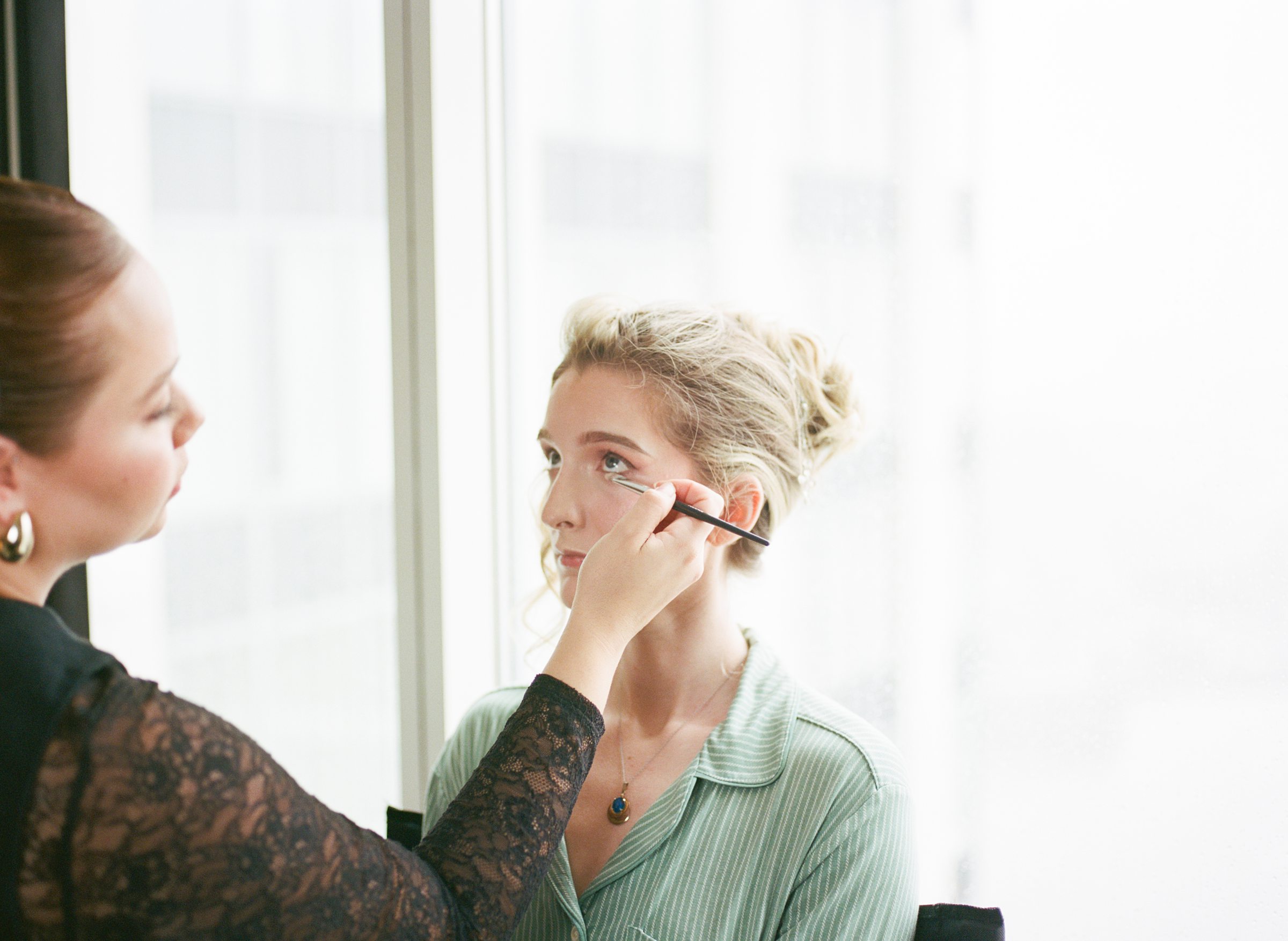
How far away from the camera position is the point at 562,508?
1.15 m

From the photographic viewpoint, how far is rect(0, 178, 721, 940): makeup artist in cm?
65

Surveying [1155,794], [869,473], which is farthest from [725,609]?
[1155,794]

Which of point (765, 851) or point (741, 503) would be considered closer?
point (765, 851)

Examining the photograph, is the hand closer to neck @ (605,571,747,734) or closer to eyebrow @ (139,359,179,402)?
neck @ (605,571,747,734)

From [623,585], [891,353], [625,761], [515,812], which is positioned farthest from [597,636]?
[891,353]

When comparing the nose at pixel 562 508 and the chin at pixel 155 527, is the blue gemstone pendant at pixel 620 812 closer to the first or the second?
the nose at pixel 562 508

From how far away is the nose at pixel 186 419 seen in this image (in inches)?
31.6

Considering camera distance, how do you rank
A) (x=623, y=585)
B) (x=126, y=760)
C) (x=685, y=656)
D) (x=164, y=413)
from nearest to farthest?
1. (x=126, y=760)
2. (x=164, y=413)
3. (x=623, y=585)
4. (x=685, y=656)

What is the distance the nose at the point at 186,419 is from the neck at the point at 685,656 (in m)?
0.60

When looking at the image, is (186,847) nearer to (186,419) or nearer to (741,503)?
(186,419)

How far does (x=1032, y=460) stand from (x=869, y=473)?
0.75 ft

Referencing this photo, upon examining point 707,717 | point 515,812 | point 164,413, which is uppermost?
point 164,413

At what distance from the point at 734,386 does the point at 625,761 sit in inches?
18.6

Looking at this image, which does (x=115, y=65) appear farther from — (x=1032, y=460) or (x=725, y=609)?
(x=1032, y=460)
